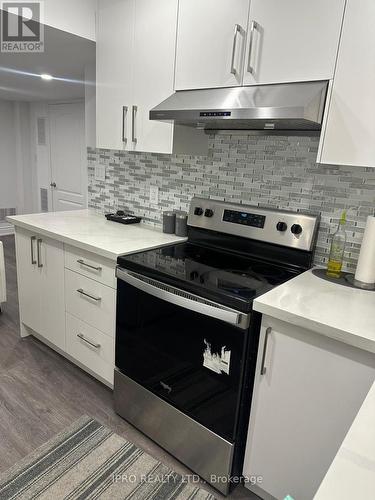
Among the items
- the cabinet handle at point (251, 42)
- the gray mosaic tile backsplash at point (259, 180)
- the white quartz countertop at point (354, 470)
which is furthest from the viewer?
the gray mosaic tile backsplash at point (259, 180)

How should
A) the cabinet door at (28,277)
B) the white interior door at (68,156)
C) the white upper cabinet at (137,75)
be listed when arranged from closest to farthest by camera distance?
the white upper cabinet at (137,75) < the cabinet door at (28,277) < the white interior door at (68,156)

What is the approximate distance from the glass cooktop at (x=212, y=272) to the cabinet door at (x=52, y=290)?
633 millimetres

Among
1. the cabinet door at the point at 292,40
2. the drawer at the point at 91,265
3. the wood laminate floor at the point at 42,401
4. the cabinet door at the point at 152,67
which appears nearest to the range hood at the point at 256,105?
the cabinet door at the point at 292,40

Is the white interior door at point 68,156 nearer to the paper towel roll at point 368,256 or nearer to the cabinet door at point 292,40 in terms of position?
the cabinet door at point 292,40

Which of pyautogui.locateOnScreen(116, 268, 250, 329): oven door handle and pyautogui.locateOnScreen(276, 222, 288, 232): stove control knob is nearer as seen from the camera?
pyautogui.locateOnScreen(116, 268, 250, 329): oven door handle

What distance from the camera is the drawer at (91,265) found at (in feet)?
5.97

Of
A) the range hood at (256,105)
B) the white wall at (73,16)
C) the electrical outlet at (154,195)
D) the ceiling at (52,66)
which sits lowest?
the electrical outlet at (154,195)

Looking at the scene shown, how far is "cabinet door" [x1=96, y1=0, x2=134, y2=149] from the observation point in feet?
6.63

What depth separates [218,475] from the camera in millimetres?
1516

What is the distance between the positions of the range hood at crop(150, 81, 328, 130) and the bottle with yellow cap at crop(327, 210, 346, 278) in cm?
47

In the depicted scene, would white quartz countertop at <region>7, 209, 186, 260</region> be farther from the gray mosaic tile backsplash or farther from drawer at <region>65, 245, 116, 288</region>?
the gray mosaic tile backsplash

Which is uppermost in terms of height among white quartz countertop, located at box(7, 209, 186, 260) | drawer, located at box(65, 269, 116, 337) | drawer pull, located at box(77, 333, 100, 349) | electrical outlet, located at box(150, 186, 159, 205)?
electrical outlet, located at box(150, 186, 159, 205)

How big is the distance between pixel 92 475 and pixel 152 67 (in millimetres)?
2040

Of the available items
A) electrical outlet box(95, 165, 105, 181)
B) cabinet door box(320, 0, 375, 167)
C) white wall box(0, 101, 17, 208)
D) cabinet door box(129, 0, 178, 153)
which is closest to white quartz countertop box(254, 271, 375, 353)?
cabinet door box(320, 0, 375, 167)
